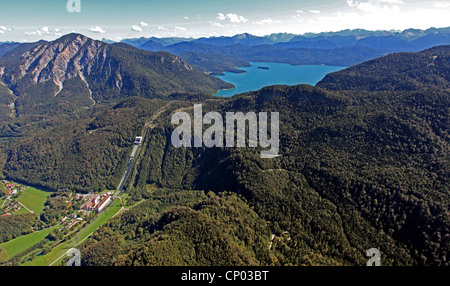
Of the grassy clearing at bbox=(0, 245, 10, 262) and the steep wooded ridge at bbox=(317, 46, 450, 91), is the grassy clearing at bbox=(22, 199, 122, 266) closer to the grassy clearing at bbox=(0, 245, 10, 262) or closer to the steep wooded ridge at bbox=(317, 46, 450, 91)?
the grassy clearing at bbox=(0, 245, 10, 262)

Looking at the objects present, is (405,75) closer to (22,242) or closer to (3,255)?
(22,242)

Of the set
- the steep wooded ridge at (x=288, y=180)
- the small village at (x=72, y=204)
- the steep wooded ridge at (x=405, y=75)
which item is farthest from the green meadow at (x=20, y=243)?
the steep wooded ridge at (x=405, y=75)

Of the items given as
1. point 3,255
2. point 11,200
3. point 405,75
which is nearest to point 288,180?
point 3,255

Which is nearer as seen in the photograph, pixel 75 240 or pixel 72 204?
pixel 75 240

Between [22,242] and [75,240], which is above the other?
[75,240]

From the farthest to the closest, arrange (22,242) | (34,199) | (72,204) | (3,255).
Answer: (34,199) → (72,204) → (22,242) → (3,255)

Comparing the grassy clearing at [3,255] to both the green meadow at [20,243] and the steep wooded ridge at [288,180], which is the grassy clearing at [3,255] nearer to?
the green meadow at [20,243]
